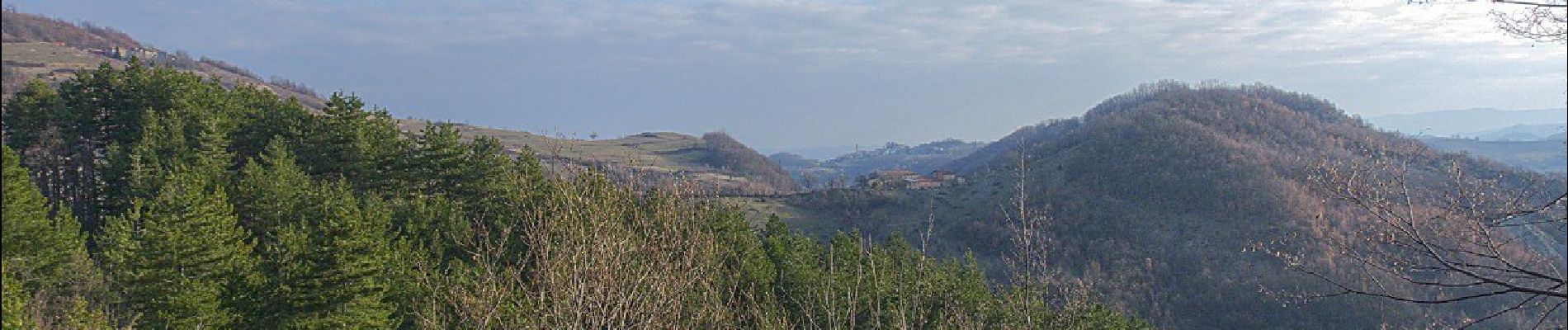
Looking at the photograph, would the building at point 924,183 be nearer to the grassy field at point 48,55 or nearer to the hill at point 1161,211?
the hill at point 1161,211

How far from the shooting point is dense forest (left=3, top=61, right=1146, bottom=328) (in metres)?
9.03

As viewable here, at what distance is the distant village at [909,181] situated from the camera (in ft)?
395

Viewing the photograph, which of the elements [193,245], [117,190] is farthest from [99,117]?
[193,245]

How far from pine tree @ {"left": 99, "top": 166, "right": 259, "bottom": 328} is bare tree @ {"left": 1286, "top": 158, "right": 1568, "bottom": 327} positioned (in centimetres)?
1741

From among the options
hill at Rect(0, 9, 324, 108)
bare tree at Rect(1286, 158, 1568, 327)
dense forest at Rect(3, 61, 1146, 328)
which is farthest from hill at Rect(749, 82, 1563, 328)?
hill at Rect(0, 9, 324, 108)

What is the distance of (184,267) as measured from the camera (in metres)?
16.5

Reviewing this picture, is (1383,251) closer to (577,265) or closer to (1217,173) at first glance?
(577,265)

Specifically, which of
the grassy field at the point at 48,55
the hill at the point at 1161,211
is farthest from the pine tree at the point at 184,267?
the grassy field at the point at 48,55

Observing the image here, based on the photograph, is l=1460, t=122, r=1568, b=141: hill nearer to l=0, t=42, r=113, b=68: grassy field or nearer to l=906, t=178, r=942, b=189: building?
l=906, t=178, r=942, b=189: building

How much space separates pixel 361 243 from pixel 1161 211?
4100 inches

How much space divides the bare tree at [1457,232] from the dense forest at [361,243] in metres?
2.66

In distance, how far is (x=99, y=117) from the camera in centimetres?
2998

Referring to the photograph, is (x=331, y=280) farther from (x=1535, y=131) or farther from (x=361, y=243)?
A: (x=1535, y=131)

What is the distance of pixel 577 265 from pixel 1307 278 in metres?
81.2
